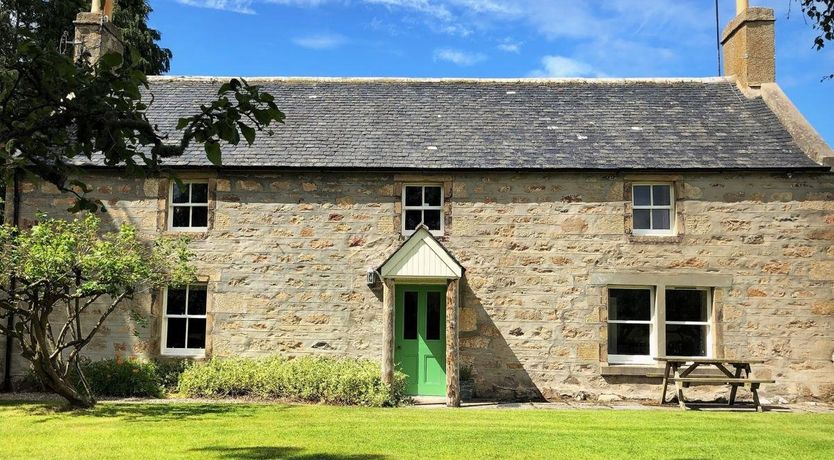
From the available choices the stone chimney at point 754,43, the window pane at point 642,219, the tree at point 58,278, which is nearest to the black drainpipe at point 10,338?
the tree at point 58,278

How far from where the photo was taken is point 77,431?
30.0 ft

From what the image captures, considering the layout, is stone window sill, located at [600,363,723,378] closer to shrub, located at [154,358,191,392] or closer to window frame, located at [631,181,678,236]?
window frame, located at [631,181,678,236]

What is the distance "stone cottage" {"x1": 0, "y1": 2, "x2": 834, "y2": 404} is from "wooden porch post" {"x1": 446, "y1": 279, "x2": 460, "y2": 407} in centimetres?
35

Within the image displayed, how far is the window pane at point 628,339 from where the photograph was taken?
531 inches

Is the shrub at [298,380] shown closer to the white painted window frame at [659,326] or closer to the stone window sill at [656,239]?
the white painted window frame at [659,326]

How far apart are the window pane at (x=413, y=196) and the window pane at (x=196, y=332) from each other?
4.73m

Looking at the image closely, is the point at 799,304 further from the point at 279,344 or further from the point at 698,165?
the point at 279,344

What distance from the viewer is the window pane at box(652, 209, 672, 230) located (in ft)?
45.0

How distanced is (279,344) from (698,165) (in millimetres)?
8855

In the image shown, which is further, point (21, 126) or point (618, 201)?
point (618, 201)

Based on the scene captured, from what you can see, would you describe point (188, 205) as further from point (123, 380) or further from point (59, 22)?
point (59, 22)

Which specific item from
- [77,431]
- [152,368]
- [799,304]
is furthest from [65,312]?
[799,304]

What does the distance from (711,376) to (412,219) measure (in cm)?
645

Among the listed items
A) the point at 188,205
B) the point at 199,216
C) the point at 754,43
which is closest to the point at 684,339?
the point at 754,43
